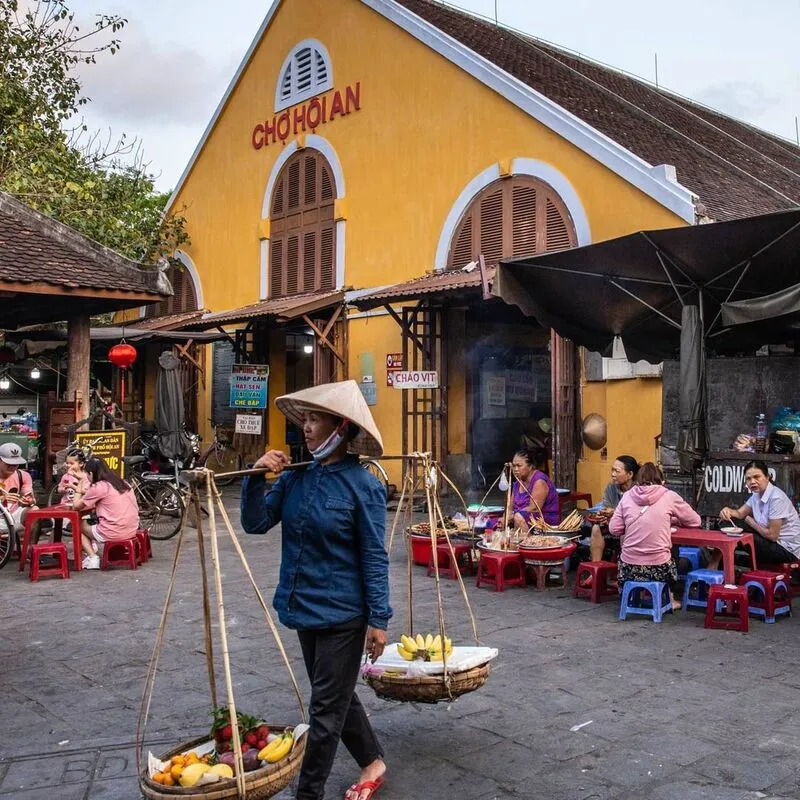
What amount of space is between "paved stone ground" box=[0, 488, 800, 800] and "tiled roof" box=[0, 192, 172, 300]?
4.25m

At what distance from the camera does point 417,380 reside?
1263 cm

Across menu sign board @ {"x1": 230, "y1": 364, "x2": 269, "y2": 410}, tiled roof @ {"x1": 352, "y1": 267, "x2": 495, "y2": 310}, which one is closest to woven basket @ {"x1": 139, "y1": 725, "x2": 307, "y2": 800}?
tiled roof @ {"x1": 352, "y1": 267, "x2": 495, "y2": 310}

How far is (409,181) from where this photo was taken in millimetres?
14148

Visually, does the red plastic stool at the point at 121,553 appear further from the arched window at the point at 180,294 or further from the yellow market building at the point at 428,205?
the arched window at the point at 180,294

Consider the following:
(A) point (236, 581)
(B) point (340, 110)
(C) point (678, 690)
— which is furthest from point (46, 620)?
(B) point (340, 110)

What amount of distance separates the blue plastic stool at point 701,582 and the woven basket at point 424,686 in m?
3.33

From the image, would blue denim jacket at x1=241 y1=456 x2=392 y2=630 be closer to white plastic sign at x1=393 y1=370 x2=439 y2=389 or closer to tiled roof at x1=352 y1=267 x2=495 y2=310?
tiled roof at x1=352 y1=267 x2=495 y2=310

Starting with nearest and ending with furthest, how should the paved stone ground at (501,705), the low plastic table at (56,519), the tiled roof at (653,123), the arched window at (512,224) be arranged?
the paved stone ground at (501,705), the low plastic table at (56,519), the arched window at (512,224), the tiled roof at (653,123)

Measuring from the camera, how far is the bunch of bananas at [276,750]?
3.26 m

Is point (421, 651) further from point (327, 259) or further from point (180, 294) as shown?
point (180, 294)

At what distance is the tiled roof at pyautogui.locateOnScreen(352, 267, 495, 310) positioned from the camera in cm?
1141

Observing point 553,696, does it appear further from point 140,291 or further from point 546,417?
point 546,417

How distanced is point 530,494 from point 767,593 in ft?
7.90

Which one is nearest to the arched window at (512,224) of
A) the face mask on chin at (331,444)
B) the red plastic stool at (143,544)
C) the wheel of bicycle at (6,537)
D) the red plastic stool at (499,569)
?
the red plastic stool at (499,569)
